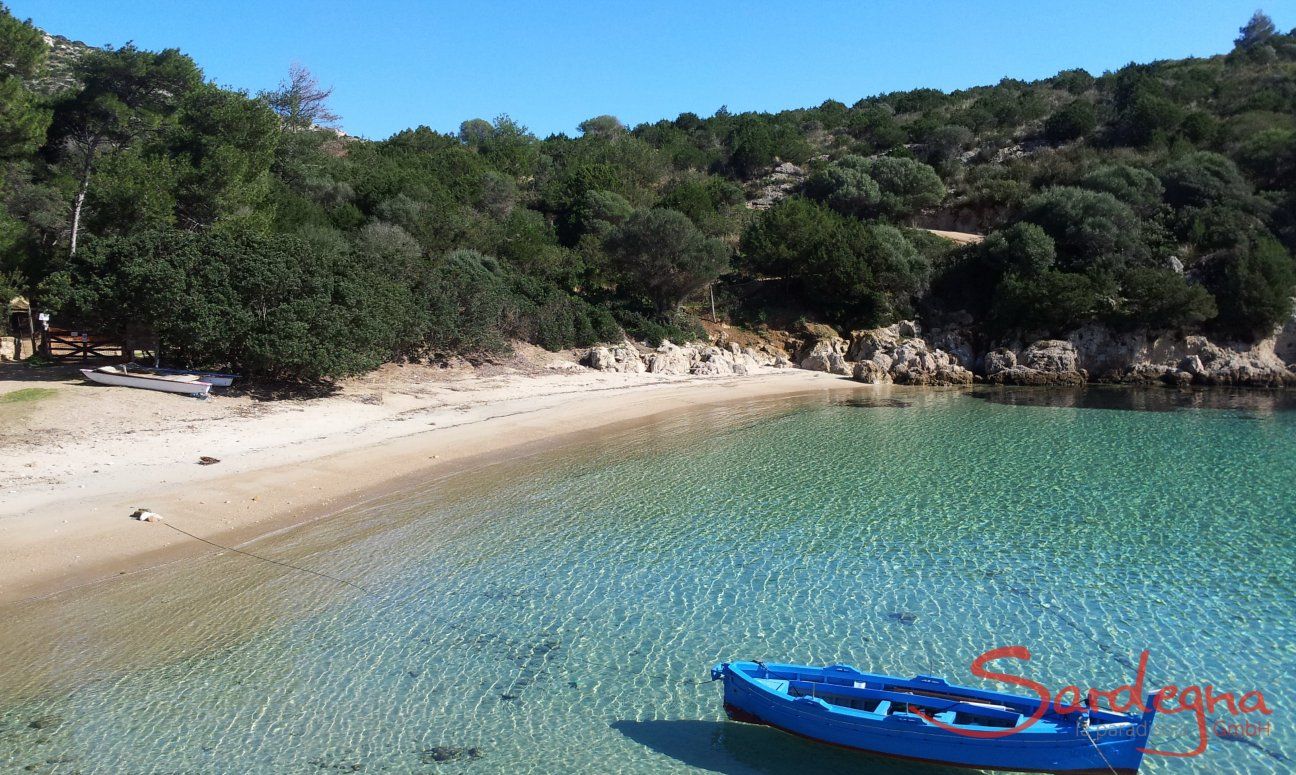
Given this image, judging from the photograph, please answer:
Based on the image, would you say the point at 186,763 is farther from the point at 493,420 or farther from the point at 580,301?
the point at 580,301

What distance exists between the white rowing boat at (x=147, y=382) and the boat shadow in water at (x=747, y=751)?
52.3 feet

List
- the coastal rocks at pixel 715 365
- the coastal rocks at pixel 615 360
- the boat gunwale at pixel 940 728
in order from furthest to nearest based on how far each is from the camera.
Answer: the coastal rocks at pixel 715 365, the coastal rocks at pixel 615 360, the boat gunwale at pixel 940 728

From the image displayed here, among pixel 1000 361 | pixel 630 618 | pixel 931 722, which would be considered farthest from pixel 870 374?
pixel 931 722

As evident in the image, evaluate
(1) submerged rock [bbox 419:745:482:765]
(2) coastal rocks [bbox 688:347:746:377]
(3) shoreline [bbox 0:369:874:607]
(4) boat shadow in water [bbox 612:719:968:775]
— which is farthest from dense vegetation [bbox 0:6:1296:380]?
(4) boat shadow in water [bbox 612:719:968:775]

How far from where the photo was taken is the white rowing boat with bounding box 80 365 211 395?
18.1 m

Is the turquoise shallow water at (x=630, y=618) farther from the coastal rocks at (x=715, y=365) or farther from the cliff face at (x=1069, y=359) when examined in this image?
the cliff face at (x=1069, y=359)

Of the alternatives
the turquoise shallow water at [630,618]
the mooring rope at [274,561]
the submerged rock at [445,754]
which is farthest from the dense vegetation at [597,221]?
the submerged rock at [445,754]

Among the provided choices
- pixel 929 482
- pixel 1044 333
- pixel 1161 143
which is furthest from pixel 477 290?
pixel 1161 143

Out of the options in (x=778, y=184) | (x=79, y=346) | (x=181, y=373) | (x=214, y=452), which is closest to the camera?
(x=214, y=452)

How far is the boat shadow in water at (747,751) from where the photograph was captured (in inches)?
248

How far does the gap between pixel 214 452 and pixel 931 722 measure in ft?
46.8

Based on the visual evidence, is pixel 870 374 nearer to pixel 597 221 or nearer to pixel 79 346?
pixel 597 221

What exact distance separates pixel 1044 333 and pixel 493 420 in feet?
88.0

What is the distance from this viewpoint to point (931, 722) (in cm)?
586
